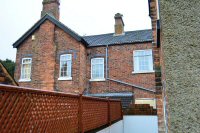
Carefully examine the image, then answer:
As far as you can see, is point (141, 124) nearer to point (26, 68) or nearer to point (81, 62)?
point (81, 62)

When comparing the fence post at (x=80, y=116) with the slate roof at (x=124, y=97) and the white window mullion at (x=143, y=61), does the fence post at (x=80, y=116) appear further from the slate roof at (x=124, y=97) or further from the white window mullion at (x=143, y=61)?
the white window mullion at (x=143, y=61)

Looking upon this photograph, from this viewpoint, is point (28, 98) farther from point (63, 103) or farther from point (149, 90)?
point (149, 90)

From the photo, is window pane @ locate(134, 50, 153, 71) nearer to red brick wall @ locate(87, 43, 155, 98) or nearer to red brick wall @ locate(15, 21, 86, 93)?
red brick wall @ locate(87, 43, 155, 98)

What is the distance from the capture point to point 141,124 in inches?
382

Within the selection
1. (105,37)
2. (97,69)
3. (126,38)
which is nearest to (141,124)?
(97,69)

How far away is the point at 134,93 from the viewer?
53.2 feet

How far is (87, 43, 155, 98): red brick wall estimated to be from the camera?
16375 mm

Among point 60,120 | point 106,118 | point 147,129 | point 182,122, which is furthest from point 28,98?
point 147,129

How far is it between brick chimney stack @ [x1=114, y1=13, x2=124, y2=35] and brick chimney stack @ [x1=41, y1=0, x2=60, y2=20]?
5.69 m

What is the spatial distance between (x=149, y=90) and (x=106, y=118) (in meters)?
9.63

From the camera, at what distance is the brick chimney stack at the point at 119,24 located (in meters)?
19.5

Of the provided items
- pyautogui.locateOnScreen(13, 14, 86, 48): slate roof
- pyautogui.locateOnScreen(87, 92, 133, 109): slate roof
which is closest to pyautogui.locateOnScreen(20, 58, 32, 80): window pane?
pyautogui.locateOnScreen(13, 14, 86, 48): slate roof

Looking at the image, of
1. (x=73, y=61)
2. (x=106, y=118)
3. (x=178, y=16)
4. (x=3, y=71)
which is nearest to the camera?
(x=178, y=16)

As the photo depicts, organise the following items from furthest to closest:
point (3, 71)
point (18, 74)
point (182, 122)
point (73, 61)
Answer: point (18, 74) < point (73, 61) < point (3, 71) < point (182, 122)
